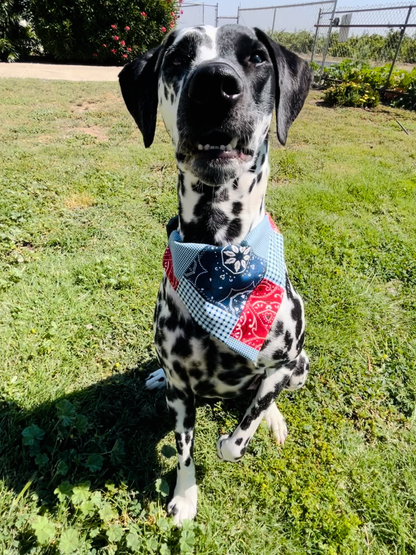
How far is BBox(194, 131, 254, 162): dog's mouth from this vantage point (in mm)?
1641

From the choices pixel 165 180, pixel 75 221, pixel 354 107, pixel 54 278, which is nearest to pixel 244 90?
pixel 54 278

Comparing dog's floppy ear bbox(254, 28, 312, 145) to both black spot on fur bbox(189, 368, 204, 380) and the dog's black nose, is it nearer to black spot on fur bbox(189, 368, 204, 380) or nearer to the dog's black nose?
the dog's black nose

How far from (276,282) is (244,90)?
2.92 ft

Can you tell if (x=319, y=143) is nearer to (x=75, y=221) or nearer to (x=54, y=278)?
(x=75, y=221)

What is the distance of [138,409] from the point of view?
2732 millimetres

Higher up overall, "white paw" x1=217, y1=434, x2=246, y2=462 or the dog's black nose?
the dog's black nose

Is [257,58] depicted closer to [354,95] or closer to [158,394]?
[158,394]

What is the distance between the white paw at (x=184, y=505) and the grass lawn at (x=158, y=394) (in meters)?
0.06

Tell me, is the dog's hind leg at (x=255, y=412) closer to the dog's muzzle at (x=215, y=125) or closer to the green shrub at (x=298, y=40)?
the dog's muzzle at (x=215, y=125)

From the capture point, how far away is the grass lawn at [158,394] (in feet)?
6.95

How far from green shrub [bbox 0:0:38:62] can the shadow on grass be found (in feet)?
55.1

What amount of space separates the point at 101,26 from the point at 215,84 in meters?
16.8

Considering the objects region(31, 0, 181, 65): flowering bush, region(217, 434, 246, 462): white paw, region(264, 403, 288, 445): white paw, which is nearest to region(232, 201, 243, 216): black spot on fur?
region(217, 434, 246, 462): white paw

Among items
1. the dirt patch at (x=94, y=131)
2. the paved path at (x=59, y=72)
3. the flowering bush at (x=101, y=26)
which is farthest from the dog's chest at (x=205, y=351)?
the flowering bush at (x=101, y=26)
